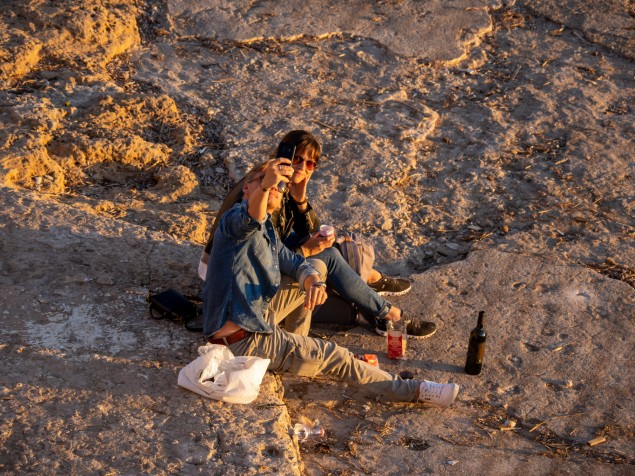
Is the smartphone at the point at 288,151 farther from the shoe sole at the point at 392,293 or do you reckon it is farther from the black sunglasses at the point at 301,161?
the shoe sole at the point at 392,293

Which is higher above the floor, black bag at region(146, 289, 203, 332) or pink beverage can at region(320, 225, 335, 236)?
pink beverage can at region(320, 225, 335, 236)

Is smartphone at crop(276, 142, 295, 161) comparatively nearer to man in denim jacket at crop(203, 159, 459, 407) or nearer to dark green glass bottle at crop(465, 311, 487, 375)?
man in denim jacket at crop(203, 159, 459, 407)

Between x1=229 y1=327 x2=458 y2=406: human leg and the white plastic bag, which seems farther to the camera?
x1=229 y1=327 x2=458 y2=406: human leg

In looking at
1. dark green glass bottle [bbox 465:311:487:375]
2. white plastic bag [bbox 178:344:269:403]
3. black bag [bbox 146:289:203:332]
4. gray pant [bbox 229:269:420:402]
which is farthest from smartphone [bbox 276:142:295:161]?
dark green glass bottle [bbox 465:311:487:375]

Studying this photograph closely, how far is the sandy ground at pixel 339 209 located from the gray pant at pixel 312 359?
11cm

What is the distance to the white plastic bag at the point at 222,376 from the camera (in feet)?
13.7

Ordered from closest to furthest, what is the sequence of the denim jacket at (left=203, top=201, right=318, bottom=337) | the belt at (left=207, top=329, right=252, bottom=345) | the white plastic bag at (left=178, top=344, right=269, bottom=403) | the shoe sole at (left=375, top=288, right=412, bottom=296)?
the white plastic bag at (left=178, top=344, right=269, bottom=403)
the denim jacket at (left=203, top=201, right=318, bottom=337)
the belt at (left=207, top=329, right=252, bottom=345)
the shoe sole at (left=375, top=288, right=412, bottom=296)

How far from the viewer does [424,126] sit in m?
7.26

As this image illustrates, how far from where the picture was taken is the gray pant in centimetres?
454

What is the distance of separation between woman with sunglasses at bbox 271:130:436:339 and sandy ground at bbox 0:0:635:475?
0.20 m

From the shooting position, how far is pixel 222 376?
4184mm

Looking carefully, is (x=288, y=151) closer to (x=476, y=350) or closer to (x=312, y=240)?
(x=312, y=240)

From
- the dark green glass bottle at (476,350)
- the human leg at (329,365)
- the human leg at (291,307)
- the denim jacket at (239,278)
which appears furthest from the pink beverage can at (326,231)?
the dark green glass bottle at (476,350)

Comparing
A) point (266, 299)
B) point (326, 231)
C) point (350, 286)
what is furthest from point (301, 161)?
point (266, 299)
